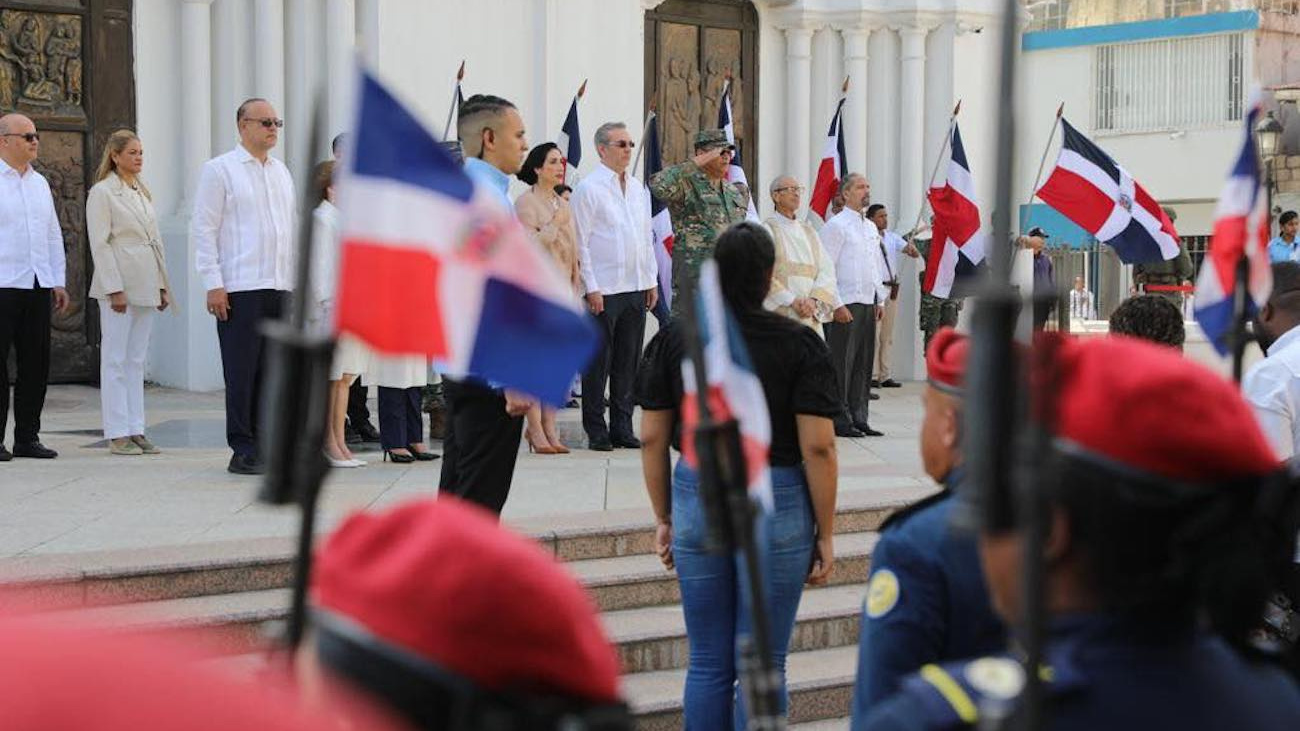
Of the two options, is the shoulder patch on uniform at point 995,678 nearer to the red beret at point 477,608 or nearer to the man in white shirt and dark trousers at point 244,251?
the red beret at point 477,608

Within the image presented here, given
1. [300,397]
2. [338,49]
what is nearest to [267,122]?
[338,49]

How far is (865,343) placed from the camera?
43.6ft

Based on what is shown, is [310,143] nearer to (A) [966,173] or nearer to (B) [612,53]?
(A) [966,173]

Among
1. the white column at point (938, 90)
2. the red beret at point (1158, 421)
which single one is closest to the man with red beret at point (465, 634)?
the red beret at point (1158, 421)

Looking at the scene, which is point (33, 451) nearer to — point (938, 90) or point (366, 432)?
point (366, 432)

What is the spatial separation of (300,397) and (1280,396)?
13.2 ft

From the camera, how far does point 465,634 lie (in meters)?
1.53

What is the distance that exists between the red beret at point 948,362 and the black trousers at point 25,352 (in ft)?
25.8

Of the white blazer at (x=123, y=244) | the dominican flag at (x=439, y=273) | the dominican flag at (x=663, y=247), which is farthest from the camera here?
the dominican flag at (x=663, y=247)

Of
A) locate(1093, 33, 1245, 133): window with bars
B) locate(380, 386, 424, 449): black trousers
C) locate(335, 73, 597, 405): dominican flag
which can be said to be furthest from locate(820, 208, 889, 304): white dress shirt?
locate(1093, 33, 1245, 133): window with bars

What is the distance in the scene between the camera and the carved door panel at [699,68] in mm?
17734

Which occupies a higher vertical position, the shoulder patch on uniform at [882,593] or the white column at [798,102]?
the white column at [798,102]

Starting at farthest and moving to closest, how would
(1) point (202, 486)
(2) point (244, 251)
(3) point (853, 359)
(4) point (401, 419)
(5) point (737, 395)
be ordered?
1. (3) point (853, 359)
2. (4) point (401, 419)
3. (2) point (244, 251)
4. (1) point (202, 486)
5. (5) point (737, 395)

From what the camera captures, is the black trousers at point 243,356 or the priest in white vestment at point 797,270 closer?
the black trousers at point 243,356
